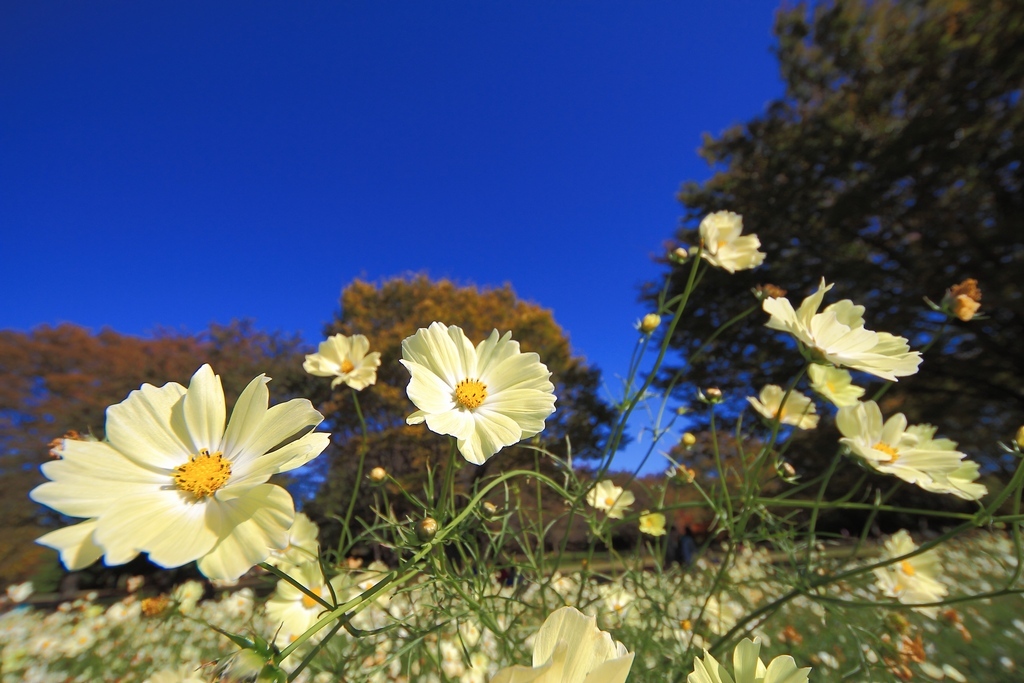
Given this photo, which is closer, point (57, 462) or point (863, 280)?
point (57, 462)

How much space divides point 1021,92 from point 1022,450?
677cm

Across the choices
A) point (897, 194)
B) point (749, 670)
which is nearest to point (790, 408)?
point (749, 670)

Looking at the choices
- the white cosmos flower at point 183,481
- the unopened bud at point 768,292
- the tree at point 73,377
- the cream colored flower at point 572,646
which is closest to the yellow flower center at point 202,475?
the white cosmos flower at point 183,481

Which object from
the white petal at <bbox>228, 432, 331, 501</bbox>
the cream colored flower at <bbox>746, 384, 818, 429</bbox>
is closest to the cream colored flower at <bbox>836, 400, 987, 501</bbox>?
the cream colored flower at <bbox>746, 384, 818, 429</bbox>

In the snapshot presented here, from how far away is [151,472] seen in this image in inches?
17.6

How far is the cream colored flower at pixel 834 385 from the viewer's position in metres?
0.75

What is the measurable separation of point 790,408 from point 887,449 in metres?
0.27

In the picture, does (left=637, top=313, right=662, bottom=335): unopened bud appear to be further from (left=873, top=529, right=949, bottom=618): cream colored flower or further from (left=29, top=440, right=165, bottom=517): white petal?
(left=29, top=440, right=165, bottom=517): white petal

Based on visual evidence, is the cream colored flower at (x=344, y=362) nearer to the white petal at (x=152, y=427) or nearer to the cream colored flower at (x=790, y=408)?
the white petal at (x=152, y=427)

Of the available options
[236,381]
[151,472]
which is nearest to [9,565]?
[236,381]

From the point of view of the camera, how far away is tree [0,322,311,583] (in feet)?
16.5

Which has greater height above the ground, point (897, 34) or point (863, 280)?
point (897, 34)

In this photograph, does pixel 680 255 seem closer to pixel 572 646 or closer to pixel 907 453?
pixel 907 453

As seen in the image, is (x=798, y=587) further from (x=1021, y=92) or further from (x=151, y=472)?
(x=1021, y=92)
